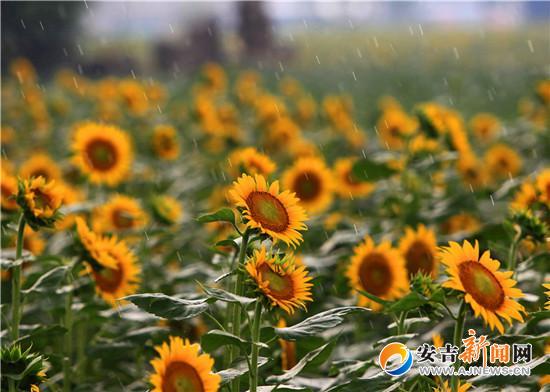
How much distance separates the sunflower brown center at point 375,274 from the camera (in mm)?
2684

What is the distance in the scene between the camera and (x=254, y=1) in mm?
22406

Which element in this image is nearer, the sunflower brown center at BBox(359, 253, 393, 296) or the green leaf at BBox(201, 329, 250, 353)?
the green leaf at BBox(201, 329, 250, 353)

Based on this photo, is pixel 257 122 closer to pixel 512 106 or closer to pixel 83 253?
pixel 83 253

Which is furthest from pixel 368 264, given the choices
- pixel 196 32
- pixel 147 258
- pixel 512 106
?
pixel 196 32

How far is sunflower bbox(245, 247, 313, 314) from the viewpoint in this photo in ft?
5.78

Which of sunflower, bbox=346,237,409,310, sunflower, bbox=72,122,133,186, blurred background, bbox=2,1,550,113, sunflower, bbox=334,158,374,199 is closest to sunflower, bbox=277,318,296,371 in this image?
sunflower, bbox=346,237,409,310

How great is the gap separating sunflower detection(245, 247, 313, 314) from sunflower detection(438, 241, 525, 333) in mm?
312

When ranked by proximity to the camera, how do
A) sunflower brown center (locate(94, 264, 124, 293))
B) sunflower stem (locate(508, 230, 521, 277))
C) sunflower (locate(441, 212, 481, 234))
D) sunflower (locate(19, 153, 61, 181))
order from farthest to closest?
sunflower (locate(19, 153, 61, 181)) < sunflower (locate(441, 212, 481, 234)) < sunflower brown center (locate(94, 264, 124, 293)) < sunflower stem (locate(508, 230, 521, 277))

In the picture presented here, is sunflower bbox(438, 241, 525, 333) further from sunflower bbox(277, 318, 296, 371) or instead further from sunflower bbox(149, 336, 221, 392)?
sunflower bbox(277, 318, 296, 371)

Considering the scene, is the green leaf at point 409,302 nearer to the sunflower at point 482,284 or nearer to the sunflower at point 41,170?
the sunflower at point 482,284

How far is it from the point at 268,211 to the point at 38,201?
0.72 meters

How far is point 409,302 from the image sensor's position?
172 centimetres

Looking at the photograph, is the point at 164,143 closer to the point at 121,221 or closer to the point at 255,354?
the point at 121,221

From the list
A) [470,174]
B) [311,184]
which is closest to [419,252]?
[311,184]
